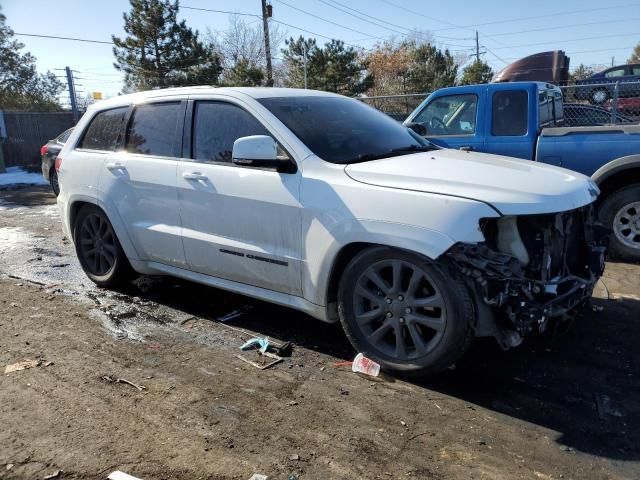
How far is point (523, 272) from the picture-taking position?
3236 millimetres

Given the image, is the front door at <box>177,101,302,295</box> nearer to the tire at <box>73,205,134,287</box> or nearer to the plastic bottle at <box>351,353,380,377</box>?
the plastic bottle at <box>351,353,380,377</box>

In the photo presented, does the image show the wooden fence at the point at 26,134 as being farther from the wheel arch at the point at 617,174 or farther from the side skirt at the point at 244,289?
the wheel arch at the point at 617,174

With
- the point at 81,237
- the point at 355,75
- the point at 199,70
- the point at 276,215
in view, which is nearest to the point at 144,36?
the point at 199,70

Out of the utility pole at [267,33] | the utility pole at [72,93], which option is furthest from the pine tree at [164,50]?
the utility pole at [72,93]

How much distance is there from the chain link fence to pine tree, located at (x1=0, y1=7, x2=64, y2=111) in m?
27.7

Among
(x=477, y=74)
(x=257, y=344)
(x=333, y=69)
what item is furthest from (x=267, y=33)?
(x=257, y=344)

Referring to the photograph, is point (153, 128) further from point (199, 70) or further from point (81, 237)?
Result: point (199, 70)

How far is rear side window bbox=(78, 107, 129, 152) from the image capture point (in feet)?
16.8

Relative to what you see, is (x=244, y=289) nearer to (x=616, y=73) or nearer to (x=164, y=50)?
(x=616, y=73)

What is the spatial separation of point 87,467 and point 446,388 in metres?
2.08

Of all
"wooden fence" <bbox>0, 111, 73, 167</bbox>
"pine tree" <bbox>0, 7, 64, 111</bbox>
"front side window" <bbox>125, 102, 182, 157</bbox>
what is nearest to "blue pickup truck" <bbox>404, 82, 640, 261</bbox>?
"front side window" <bbox>125, 102, 182, 157</bbox>

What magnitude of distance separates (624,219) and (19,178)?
55.3 ft

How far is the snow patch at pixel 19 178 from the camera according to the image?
16078mm

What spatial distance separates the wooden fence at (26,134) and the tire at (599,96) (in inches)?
727
